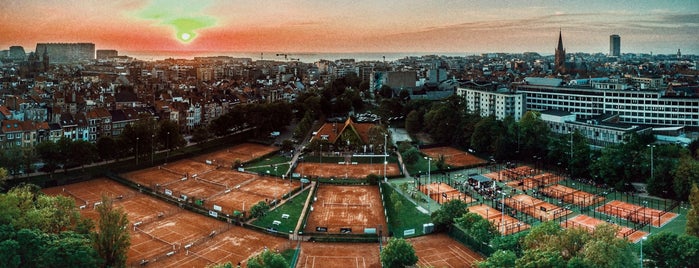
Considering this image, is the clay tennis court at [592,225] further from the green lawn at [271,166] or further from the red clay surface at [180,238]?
the green lawn at [271,166]

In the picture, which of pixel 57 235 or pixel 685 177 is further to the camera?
pixel 685 177

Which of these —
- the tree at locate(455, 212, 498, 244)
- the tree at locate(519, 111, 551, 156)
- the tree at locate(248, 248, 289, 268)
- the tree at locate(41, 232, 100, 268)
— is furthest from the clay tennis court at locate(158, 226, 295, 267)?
the tree at locate(519, 111, 551, 156)

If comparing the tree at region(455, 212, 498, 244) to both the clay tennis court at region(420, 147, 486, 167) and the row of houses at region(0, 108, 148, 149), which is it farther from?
the row of houses at region(0, 108, 148, 149)

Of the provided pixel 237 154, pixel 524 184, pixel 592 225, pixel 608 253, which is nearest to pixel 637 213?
pixel 592 225

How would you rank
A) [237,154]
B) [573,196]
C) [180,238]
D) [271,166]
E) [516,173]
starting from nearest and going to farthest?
1. [180,238]
2. [573,196]
3. [516,173]
4. [271,166]
5. [237,154]

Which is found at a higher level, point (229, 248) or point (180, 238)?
point (180, 238)

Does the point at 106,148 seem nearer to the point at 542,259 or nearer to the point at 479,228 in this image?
the point at 479,228

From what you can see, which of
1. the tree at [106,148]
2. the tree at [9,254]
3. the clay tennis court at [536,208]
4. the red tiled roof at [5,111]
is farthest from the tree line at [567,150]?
the red tiled roof at [5,111]

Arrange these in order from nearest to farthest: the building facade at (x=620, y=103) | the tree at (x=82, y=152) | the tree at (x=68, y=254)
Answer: the tree at (x=68, y=254)
the tree at (x=82, y=152)
the building facade at (x=620, y=103)

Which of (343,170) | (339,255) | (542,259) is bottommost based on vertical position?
(339,255)
